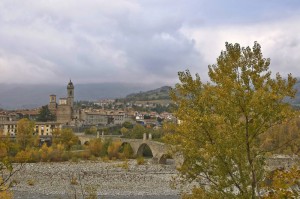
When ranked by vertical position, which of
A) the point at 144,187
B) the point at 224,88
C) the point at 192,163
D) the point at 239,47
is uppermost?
the point at 239,47

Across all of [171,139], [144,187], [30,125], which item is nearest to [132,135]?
[30,125]

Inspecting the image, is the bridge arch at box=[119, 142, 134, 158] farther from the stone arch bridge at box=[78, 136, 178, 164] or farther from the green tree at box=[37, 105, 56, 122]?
the green tree at box=[37, 105, 56, 122]

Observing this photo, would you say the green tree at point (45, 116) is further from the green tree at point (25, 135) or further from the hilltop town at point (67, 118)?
the green tree at point (25, 135)

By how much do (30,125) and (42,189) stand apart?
32431 millimetres

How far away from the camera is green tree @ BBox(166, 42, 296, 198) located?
6.70 meters

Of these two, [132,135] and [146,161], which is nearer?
[146,161]

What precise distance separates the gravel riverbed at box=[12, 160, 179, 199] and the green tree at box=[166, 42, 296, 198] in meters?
17.4

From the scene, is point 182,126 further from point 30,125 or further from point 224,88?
point 30,125

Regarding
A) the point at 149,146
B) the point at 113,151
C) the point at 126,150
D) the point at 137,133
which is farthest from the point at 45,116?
the point at 149,146

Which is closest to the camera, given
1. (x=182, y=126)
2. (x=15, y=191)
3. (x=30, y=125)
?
(x=182, y=126)

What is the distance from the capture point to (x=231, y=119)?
6.76 meters

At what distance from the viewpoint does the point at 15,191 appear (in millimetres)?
29250

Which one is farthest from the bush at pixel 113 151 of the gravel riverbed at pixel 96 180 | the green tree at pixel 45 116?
the green tree at pixel 45 116

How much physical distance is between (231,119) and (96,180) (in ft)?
95.4
